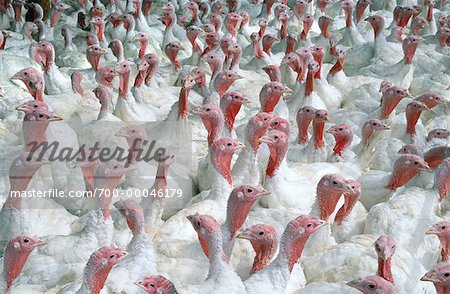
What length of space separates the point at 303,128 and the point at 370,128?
1.93 feet

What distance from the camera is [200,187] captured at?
606 centimetres

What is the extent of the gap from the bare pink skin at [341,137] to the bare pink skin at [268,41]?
246cm

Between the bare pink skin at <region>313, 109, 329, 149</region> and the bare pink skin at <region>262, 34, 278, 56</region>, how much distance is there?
246 cm

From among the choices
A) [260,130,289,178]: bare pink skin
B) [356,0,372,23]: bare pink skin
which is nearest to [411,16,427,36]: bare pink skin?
[356,0,372,23]: bare pink skin

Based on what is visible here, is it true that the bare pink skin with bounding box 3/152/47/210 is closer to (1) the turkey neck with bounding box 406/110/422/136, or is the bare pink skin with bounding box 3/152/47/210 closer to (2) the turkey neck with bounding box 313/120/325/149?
(2) the turkey neck with bounding box 313/120/325/149

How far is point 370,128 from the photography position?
6.45 metres

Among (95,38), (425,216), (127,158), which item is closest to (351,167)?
(425,216)

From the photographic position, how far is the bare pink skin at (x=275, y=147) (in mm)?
5699

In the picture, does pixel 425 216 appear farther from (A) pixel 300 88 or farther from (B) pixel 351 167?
(A) pixel 300 88

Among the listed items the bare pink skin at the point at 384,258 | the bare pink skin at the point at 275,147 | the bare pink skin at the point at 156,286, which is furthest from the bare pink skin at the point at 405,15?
the bare pink skin at the point at 156,286

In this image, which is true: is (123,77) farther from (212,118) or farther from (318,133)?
(318,133)

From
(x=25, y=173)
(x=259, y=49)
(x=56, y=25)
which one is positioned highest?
(x=25, y=173)

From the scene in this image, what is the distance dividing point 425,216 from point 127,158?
2269mm

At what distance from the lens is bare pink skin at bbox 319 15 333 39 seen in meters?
9.41
